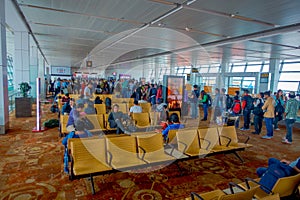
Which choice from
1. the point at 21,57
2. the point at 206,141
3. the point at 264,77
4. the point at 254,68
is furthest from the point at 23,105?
the point at 254,68

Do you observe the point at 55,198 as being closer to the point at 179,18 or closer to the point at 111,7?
the point at 111,7

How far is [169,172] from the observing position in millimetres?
Result: 4109

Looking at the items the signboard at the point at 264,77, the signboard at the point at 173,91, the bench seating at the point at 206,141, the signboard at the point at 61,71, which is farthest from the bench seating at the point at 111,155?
the signboard at the point at 61,71

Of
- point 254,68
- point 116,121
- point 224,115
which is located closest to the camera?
point 116,121

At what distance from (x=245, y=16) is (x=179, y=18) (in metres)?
1.99

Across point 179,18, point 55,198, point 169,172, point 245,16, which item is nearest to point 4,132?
point 55,198

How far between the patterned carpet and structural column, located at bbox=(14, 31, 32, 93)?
6.25m

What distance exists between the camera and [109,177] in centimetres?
385

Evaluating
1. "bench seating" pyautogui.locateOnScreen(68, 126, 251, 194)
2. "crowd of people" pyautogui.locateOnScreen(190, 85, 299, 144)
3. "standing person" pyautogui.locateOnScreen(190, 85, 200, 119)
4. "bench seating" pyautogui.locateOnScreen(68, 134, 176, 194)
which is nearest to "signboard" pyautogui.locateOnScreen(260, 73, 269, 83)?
"crowd of people" pyautogui.locateOnScreen(190, 85, 299, 144)

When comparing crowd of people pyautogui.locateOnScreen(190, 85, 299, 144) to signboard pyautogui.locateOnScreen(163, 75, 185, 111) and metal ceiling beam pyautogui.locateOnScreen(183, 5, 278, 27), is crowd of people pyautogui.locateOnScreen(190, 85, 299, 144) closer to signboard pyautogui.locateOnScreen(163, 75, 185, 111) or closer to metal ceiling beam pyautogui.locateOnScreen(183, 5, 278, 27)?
signboard pyautogui.locateOnScreen(163, 75, 185, 111)

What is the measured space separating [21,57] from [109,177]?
31.7 feet

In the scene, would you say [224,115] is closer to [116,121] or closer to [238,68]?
[116,121]

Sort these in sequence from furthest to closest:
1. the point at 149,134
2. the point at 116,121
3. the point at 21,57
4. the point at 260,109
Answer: the point at 21,57
the point at 260,109
the point at 116,121
the point at 149,134

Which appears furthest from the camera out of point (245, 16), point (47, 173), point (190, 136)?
point (245, 16)
